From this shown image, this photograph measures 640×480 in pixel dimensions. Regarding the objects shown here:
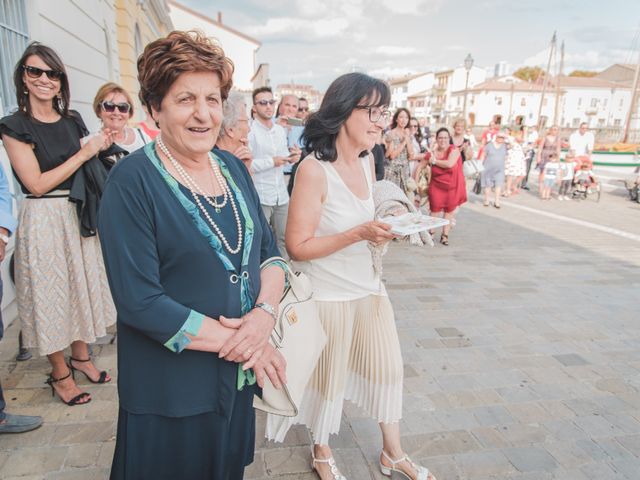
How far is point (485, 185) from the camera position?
464 inches

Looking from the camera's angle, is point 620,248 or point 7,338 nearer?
point 7,338

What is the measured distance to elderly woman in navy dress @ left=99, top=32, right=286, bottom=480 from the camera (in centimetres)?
124

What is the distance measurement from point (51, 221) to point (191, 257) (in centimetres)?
191

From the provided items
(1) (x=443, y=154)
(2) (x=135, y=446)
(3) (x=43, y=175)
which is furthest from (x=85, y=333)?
(1) (x=443, y=154)

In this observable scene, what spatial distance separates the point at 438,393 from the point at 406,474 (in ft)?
3.37

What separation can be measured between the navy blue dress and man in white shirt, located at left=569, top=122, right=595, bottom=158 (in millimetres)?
14631

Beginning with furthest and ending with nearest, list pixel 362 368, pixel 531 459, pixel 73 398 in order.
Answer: pixel 73 398
pixel 531 459
pixel 362 368

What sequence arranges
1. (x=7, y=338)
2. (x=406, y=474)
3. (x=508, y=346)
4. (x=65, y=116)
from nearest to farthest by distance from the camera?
(x=406, y=474)
(x=65, y=116)
(x=7, y=338)
(x=508, y=346)

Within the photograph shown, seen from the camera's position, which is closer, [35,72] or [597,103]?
[35,72]

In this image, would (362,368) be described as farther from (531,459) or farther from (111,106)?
(111,106)

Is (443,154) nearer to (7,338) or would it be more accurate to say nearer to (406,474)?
(406,474)

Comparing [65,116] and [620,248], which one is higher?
[65,116]

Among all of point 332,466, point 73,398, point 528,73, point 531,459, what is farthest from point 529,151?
point 528,73

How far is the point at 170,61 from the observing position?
1296mm
